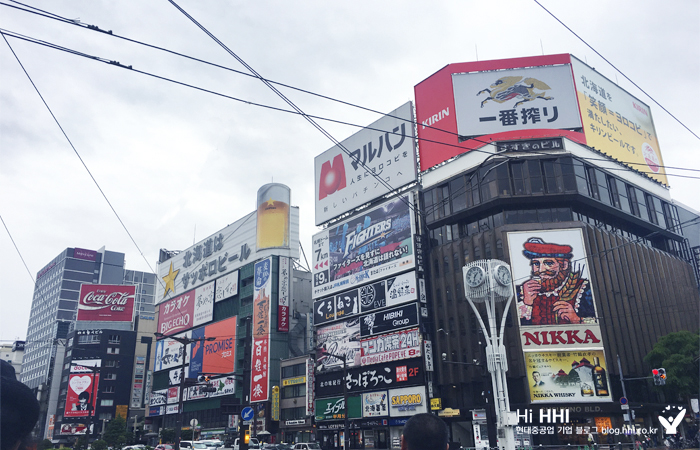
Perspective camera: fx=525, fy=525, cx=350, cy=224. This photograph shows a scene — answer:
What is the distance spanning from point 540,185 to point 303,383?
119 feet

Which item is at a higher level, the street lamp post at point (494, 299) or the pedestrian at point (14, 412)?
the street lamp post at point (494, 299)

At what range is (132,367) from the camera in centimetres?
10200

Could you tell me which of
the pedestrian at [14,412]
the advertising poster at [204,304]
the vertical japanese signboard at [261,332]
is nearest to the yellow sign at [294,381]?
the vertical japanese signboard at [261,332]

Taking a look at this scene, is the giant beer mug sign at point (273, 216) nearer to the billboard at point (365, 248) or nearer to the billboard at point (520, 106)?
the billboard at point (365, 248)

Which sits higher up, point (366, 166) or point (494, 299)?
point (366, 166)

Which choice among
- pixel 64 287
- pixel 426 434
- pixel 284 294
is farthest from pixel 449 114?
pixel 64 287

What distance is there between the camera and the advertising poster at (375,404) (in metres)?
52.8

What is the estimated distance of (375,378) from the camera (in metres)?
54.4

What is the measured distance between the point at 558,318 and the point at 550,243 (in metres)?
6.71

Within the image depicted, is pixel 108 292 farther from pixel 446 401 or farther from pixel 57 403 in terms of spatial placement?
pixel 446 401

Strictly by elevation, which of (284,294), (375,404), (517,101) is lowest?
(375,404)

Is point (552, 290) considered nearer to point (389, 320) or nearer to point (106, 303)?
point (389, 320)

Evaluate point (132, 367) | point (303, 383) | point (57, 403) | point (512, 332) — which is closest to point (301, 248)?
point (303, 383)

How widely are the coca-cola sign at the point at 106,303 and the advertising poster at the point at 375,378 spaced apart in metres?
59.6
